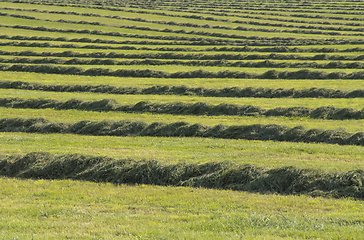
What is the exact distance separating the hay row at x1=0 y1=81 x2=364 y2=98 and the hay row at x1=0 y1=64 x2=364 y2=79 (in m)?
6.37

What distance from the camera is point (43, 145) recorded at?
62.6ft

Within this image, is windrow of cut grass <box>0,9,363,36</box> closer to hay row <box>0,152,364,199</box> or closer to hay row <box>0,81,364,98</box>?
hay row <box>0,81,364,98</box>

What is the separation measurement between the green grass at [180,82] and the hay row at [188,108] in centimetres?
758

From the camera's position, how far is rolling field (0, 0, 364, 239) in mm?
10555

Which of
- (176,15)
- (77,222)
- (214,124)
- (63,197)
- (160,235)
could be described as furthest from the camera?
(176,15)

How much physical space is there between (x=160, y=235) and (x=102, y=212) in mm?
2633

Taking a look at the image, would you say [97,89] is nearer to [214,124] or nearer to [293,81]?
[214,124]

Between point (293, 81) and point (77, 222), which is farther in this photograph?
point (293, 81)

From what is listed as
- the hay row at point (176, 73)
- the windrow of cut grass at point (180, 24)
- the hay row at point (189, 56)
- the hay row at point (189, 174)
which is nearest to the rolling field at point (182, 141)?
the hay row at point (189, 174)

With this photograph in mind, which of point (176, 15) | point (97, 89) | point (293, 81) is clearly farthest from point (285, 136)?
point (176, 15)

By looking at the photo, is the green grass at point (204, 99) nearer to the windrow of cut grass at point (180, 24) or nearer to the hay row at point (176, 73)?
the hay row at point (176, 73)

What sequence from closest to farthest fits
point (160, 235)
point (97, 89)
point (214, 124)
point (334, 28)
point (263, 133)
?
1. point (160, 235)
2. point (263, 133)
3. point (214, 124)
4. point (97, 89)
5. point (334, 28)

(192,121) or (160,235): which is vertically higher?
(160,235)

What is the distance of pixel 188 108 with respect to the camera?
26.7 meters
